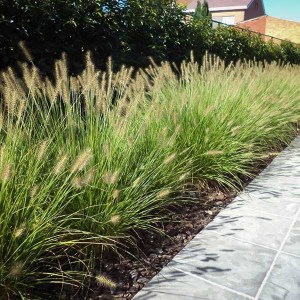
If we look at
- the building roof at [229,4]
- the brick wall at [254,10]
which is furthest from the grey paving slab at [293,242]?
the brick wall at [254,10]

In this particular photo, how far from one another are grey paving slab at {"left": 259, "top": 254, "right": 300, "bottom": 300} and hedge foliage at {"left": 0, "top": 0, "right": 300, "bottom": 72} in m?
2.93

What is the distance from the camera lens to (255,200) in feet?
10.3

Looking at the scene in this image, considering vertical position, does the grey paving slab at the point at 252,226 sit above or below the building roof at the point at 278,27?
below

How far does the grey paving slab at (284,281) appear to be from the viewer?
183 centimetres

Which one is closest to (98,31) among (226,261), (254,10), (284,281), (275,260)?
(226,261)

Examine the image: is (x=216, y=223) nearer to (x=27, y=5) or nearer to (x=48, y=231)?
(x=48, y=231)

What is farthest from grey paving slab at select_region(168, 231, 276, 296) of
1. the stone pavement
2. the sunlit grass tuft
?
the sunlit grass tuft

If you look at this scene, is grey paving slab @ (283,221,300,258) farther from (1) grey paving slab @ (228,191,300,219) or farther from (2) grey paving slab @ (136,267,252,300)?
(2) grey paving slab @ (136,267,252,300)

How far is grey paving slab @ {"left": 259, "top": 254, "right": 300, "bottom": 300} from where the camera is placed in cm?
183

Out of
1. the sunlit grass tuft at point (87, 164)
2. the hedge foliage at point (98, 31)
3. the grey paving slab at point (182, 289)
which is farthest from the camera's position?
the hedge foliage at point (98, 31)

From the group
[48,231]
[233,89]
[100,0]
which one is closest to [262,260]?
[48,231]

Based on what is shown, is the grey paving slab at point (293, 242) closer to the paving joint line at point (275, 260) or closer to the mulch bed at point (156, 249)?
the paving joint line at point (275, 260)

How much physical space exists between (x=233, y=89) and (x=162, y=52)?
1847mm

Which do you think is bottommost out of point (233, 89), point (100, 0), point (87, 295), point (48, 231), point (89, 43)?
point (87, 295)
